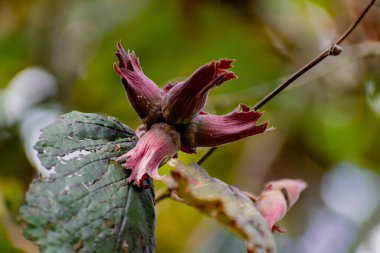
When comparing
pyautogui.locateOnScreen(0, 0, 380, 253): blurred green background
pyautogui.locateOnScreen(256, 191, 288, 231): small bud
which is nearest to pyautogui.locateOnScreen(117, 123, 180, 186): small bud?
pyautogui.locateOnScreen(256, 191, 288, 231): small bud

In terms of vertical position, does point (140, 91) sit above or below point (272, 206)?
above

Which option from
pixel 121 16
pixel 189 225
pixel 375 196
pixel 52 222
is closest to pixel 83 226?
pixel 52 222

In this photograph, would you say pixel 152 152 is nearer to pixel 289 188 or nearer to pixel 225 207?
pixel 225 207

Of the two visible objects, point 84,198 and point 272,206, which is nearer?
point 84,198

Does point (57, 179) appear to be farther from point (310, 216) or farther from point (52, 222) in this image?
point (310, 216)

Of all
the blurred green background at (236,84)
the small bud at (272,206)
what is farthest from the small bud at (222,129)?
the blurred green background at (236,84)

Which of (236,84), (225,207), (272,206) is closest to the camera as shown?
(225,207)

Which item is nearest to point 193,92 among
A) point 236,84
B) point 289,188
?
point 289,188

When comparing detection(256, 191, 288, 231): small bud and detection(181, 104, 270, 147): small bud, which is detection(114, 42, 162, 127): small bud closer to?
detection(181, 104, 270, 147): small bud
